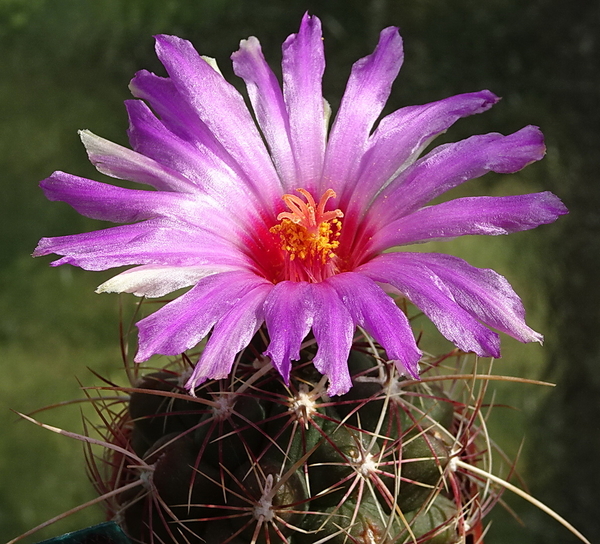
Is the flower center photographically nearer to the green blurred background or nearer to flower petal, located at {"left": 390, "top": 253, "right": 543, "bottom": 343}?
flower petal, located at {"left": 390, "top": 253, "right": 543, "bottom": 343}

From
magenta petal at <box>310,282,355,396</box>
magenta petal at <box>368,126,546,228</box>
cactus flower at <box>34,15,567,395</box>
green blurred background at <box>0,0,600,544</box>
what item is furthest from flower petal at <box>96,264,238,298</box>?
green blurred background at <box>0,0,600,544</box>

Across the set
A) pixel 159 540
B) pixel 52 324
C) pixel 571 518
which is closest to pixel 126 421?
pixel 159 540

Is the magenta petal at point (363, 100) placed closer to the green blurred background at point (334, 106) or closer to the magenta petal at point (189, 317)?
the magenta petal at point (189, 317)

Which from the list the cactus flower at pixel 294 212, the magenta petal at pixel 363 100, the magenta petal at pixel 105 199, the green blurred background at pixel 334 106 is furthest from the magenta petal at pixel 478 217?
the green blurred background at pixel 334 106

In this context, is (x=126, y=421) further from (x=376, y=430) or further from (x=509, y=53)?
(x=509, y=53)

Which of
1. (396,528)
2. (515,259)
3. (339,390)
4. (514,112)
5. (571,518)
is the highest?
(339,390)
